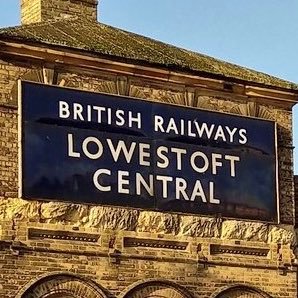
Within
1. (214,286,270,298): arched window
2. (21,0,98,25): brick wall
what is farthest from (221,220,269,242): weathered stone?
(21,0,98,25): brick wall

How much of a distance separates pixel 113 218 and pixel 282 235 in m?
3.90

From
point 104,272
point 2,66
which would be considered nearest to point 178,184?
point 104,272

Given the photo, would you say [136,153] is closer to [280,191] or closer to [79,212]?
[79,212]

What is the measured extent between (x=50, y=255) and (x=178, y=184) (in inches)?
125

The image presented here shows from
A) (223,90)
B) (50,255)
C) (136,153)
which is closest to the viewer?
(50,255)

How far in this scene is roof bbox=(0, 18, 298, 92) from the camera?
68.8 ft

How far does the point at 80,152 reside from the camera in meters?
20.6

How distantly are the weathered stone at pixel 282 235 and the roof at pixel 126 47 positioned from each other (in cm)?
301

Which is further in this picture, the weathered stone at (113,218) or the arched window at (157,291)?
the arched window at (157,291)

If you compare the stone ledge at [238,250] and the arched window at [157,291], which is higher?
the stone ledge at [238,250]

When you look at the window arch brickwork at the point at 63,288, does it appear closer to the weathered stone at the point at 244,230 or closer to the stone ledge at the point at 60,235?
the stone ledge at the point at 60,235

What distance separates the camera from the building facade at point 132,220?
1988 cm

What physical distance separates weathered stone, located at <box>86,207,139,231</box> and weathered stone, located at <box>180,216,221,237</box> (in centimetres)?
109

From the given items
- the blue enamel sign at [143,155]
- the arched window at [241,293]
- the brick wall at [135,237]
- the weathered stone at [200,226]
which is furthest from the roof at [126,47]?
the arched window at [241,293]
